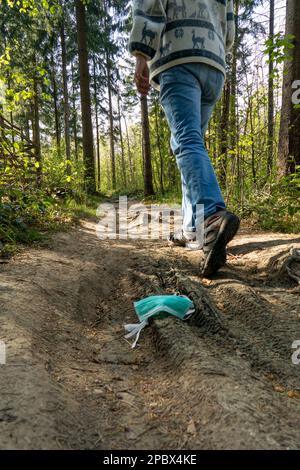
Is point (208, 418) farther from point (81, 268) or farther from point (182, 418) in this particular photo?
point (81, 268)

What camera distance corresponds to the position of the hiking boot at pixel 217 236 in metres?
1.84

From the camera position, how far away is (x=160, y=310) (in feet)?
4.61

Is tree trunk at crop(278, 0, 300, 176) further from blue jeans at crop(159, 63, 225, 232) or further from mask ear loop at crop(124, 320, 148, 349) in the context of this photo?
mask ear loop at crop(124, 320, 148, 349)

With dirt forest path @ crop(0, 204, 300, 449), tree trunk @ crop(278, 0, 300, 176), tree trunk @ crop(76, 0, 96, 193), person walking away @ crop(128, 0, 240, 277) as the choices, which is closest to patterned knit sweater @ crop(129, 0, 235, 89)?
person walking away @ crop(128, 0, 240, 277)

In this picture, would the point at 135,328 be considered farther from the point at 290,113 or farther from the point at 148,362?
the point at 290,113

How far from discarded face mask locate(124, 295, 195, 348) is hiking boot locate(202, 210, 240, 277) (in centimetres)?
48

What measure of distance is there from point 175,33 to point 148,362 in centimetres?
199

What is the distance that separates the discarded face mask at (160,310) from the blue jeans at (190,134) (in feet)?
2.23

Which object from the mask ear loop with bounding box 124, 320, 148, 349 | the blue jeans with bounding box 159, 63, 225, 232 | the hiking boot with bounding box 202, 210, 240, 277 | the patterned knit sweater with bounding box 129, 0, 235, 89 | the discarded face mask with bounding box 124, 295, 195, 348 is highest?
the patterned knit sweater with bounding box 129, 0, 235, 89

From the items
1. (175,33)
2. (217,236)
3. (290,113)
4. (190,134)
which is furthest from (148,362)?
(290,113)

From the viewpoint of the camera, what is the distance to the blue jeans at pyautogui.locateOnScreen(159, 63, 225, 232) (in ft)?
6.66

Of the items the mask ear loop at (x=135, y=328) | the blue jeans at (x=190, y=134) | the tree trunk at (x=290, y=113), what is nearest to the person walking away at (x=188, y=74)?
the blue jeans at (x=190, y=134)
